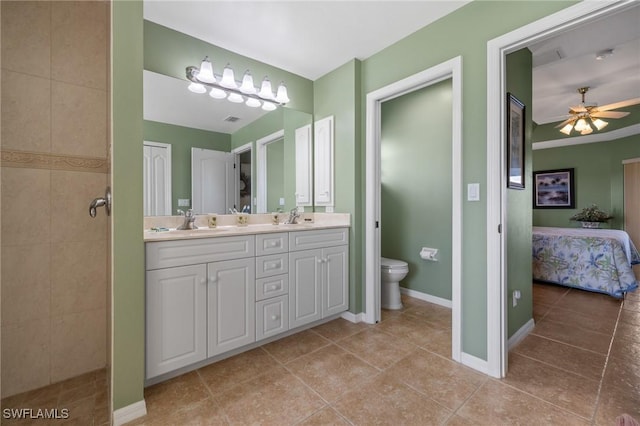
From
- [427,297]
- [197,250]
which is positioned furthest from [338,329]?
[197,250]

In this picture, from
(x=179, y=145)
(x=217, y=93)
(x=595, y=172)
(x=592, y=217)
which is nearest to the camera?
(x=179, y=145)

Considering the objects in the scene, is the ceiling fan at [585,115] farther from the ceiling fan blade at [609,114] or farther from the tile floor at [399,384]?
the tile floor at [399,384]

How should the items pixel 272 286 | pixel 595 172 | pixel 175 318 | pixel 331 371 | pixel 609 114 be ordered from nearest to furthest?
1. pixel 175 318
2. pixel 331 371
3. pixel 272 286
4. pixel 609 114
5. pixel 595 172

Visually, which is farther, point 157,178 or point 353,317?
point 353,317

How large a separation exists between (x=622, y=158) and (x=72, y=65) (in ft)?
24.1

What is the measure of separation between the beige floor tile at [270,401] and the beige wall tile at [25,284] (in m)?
1.12

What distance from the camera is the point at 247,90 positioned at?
2412mm

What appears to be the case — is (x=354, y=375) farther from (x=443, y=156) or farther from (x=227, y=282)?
(x=443, y=156)

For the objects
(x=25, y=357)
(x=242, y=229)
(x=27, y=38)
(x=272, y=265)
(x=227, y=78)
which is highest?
(x=227, y=78)

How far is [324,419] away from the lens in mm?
1374

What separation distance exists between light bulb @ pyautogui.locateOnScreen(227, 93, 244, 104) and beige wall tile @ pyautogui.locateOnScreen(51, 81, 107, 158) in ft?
2.91

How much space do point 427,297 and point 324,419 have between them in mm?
2090

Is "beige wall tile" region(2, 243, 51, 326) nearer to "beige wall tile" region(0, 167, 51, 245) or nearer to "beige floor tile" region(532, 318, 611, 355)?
"beige wall tile" region(0, 167, 51, 245)

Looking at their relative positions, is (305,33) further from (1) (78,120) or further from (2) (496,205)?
(2) (496,205)
